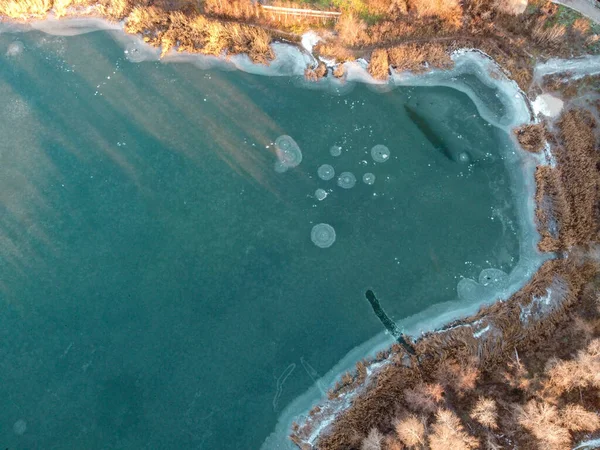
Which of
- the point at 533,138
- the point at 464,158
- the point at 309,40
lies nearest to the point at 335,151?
the point at 309,40

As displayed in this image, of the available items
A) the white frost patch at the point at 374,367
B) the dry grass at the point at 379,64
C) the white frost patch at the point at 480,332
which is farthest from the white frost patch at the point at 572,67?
the white frost patch at the point at 374,367

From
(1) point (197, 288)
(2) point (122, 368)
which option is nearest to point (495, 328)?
(1) point (197, 288)

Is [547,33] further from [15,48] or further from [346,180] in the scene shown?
[15,48]

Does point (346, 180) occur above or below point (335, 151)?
below

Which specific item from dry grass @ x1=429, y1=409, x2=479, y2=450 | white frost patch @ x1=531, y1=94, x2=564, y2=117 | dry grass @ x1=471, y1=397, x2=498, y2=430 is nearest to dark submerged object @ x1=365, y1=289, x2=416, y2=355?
dry grass @ x1=429, y1=409, x2=479, y2=450

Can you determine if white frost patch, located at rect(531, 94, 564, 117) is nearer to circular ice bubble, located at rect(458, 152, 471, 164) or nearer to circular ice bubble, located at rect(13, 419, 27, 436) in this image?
circular ice bubble, located at rect(458, 152, 471, 164)
